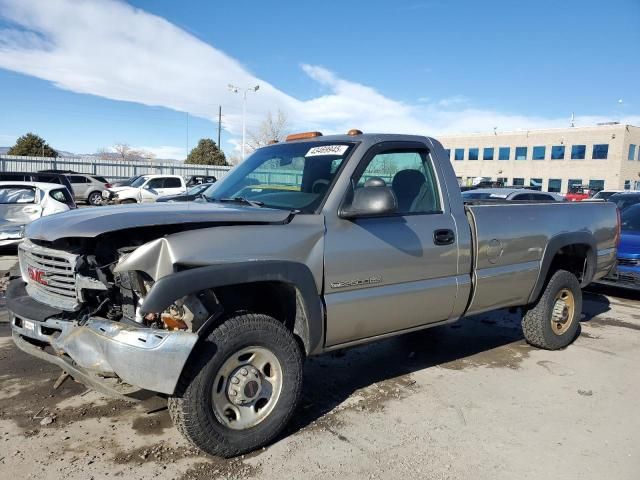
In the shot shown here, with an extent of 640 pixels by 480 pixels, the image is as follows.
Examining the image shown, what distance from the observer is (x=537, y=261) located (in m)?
4.83

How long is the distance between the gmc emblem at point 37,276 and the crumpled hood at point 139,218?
22cm

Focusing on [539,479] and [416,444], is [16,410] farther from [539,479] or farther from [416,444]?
[539,479]

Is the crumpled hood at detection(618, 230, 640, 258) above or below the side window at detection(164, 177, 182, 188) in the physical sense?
below

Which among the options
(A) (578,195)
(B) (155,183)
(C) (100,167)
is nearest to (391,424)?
(B) (155,183)

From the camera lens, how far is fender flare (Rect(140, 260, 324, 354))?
8.70 ft

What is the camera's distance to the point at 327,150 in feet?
12.7

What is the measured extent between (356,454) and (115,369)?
1.54m

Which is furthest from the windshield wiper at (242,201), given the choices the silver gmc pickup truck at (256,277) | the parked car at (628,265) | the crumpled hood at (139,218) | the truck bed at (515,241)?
the parked car at (628,265)

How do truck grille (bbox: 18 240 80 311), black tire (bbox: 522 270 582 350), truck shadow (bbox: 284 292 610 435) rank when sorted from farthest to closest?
black tire (bbox: 522 270 582 350) < truck shadow (bbox: 284 292 610 435) < truck grille (bbox: 18 240 80 311)

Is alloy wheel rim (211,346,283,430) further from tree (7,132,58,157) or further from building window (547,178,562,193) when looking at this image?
building window (547,178,562,193)

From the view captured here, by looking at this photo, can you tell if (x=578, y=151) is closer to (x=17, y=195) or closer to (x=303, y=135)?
(x=17, y=195)

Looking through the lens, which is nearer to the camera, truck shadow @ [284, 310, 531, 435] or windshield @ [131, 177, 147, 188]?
truck shadow @ [284, 310, 531, 435]

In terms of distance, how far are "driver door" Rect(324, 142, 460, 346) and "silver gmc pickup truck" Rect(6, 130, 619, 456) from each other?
0.01 m

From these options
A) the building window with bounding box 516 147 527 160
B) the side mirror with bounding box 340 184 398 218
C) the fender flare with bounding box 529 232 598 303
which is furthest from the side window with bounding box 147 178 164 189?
the building window with bounding box 516 147 527 160
